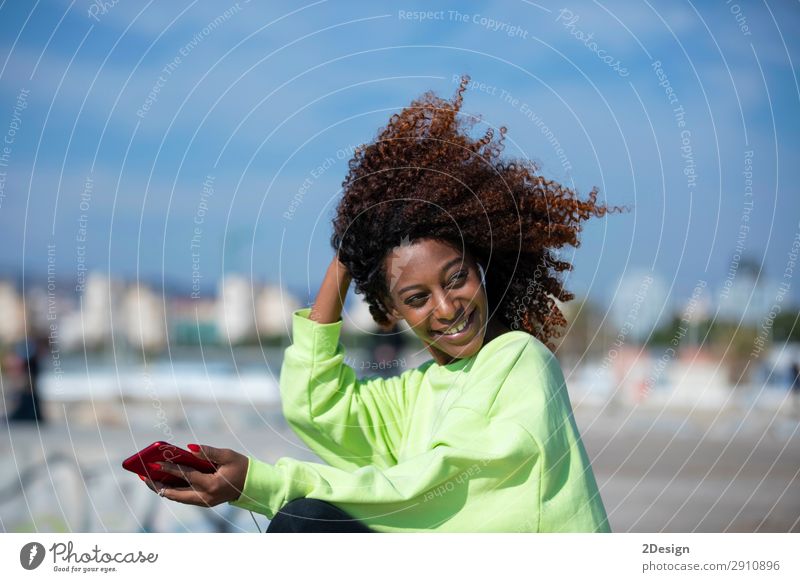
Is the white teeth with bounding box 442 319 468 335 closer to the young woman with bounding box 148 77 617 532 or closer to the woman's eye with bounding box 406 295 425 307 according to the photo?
the young woman with bounding box 148 77 617 532

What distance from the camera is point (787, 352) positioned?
20875 millimetres

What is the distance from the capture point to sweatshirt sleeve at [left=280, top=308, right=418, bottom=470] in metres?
3.14

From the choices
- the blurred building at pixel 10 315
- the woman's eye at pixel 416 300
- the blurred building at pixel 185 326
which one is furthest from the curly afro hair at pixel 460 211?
the blurred building at pixel 185 326

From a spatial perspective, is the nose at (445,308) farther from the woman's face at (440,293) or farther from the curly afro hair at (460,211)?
the curly afro hair at (460,211)

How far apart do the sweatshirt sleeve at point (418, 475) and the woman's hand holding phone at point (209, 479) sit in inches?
1.3

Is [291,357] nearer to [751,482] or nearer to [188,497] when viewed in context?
[188,497]

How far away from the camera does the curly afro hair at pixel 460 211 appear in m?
2.95

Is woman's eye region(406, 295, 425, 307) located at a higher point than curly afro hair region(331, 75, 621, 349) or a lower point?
lower

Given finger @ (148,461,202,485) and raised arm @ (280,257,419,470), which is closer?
finger @ (148,461,202,485)

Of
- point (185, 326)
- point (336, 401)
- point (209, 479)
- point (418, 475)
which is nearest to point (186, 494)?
point (209, 479)

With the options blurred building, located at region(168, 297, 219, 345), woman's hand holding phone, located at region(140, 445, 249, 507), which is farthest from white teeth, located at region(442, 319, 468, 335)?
blurred building, located at region(168, 297, 219, 345)

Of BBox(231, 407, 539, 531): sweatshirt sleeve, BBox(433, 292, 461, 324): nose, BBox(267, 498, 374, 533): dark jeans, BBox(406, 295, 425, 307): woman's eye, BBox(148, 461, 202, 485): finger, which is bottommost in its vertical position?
BBox(267, 498, 374, 533): dark jeans
